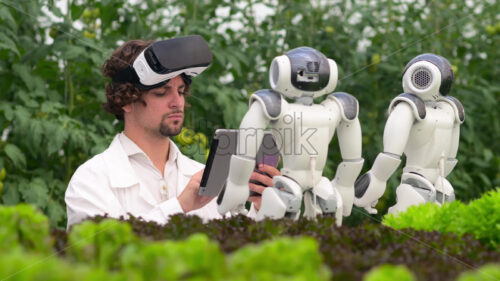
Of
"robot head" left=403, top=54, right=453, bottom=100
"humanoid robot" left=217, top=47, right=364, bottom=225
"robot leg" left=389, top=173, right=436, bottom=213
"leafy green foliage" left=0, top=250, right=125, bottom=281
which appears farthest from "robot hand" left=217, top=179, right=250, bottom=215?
"leafy green foliage" left=0, top=250, right=125, bottom=281

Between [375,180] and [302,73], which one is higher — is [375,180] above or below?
below

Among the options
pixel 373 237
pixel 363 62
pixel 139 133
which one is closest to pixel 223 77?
pixel 363 62

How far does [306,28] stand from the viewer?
448cm

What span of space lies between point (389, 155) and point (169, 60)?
0.96 metres

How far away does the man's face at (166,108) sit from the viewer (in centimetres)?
264

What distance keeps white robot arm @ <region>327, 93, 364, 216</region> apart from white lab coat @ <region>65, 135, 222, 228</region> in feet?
1.88

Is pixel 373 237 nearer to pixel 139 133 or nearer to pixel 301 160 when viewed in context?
pixel 301 160

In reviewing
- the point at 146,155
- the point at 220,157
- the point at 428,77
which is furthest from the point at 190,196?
the point at 428,77

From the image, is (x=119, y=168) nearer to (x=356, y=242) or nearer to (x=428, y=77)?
(x=356, y=242)

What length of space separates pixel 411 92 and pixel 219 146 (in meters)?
0.89

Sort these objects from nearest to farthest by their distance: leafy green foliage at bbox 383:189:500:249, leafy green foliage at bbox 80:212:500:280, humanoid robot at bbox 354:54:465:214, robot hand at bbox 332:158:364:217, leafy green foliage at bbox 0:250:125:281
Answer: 1. leafy green foliage at bbox 0:250:125:281
2. leafy green foliage at bbox 80:212:500:280
3. leafy green foliage at bbox 383:189:500:249
4. robot hand at bbox 332:158:364:217
5. humanoid robot at bbox 354:54:465:214

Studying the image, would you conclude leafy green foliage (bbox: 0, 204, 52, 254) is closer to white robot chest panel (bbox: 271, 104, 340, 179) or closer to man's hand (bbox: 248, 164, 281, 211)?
white robot chest panel (bbox: 271, 104, 340, 179)

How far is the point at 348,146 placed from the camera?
2.46 meters

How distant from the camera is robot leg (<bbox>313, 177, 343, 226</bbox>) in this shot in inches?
92.2
